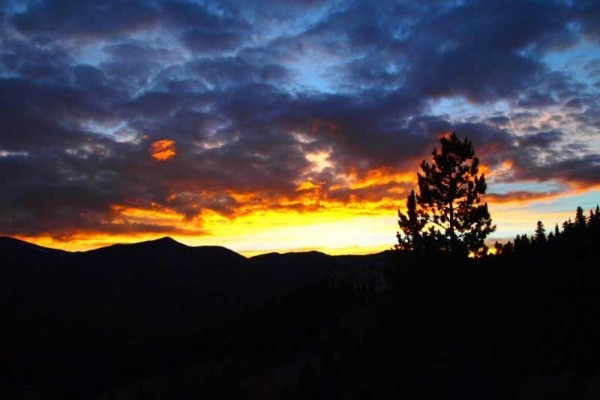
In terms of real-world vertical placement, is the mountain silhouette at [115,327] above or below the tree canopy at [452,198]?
below

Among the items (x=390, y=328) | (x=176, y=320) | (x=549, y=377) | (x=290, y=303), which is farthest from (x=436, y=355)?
(x=176, y=320)

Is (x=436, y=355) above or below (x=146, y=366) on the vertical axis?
above

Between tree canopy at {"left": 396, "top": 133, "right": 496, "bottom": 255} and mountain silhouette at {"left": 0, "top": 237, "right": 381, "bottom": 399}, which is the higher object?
tree canopy at {"left": 396, "top": 133, "right": 496, "bottom": 255}

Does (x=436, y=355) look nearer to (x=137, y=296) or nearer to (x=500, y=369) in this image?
(x=500, y=369)

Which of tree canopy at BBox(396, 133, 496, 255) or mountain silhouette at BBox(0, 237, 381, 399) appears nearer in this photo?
tree canopy at BBox(396, 133, 496, 255)

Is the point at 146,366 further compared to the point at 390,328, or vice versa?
the point at 146,366

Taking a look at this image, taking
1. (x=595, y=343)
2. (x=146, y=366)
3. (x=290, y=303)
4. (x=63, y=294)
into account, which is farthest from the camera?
(x=63, y=294)

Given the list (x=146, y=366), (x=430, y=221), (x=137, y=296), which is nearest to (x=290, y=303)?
(x=146, y=366)

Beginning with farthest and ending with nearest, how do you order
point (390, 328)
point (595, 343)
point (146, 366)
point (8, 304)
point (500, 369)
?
point (8, 304) → point (146, 366) → point (390, 328) → point (500, 369) → point (595, 343)

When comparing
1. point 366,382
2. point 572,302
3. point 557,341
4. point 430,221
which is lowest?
point 366,382

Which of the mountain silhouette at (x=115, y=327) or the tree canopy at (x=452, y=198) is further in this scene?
the mountain silhouette at (x=115, y=327)

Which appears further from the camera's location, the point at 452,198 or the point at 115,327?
the point at 115,327

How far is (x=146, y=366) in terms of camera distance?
81062 millimetres

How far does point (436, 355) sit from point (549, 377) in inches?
115
